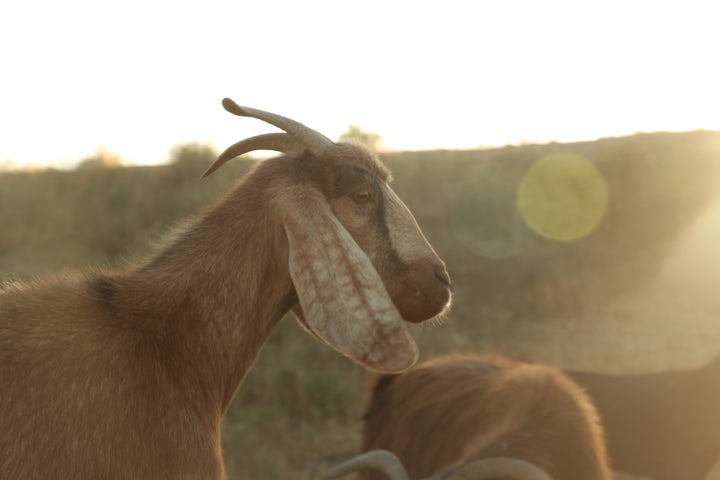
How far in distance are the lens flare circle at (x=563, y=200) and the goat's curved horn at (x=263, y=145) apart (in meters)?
13.4

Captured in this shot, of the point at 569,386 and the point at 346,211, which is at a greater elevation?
the point at 346,211

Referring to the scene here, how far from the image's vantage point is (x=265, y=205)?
2406mm

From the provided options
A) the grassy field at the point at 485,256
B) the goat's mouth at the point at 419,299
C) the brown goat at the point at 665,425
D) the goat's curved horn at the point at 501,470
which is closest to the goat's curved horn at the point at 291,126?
the goat's mouth at the point at 419,299

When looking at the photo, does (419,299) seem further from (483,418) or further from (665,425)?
(665,425)

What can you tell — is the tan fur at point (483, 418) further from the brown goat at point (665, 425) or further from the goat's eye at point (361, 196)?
the goat's eye at point (361, 196)

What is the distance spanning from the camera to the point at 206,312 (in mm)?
2330

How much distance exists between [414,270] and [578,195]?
584 inches

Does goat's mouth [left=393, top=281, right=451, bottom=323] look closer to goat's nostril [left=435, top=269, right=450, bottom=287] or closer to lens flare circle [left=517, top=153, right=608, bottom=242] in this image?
goat's nostril [left=435, top=269, right=450, bottom=287]

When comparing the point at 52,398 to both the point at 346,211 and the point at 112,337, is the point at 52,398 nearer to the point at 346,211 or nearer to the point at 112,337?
the point at 112,337

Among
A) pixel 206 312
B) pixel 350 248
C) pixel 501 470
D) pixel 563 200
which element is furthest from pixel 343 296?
pixel 563 200

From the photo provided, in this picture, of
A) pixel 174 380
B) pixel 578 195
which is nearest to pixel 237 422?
pixel 174 380

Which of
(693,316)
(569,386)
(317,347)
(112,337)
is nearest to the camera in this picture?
(112,337)

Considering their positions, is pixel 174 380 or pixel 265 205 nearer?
pixel 174 380

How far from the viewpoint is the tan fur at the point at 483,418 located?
13.3 feet
